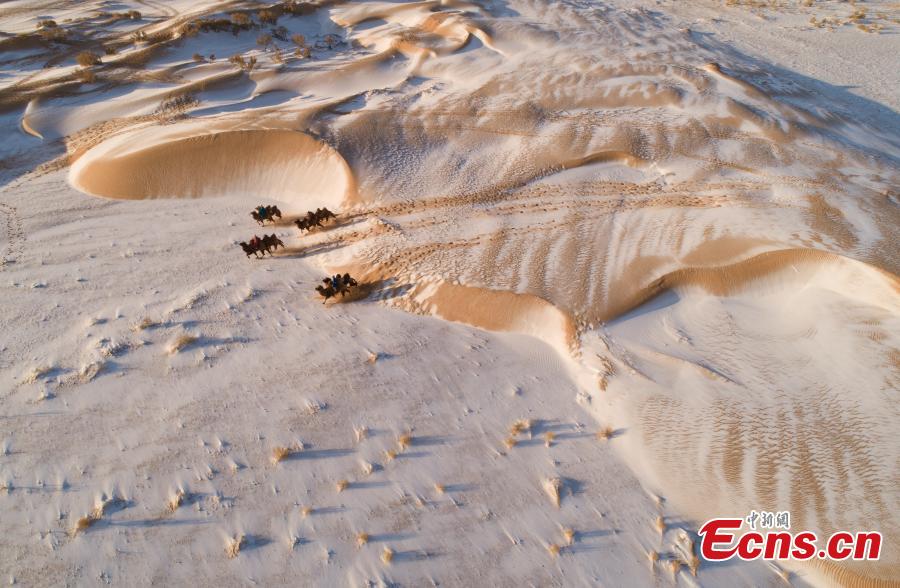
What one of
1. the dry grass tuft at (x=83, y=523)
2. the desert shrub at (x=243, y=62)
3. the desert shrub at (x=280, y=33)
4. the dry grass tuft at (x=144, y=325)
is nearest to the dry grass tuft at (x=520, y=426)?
the dry grass tuft at (x=83, y=523)

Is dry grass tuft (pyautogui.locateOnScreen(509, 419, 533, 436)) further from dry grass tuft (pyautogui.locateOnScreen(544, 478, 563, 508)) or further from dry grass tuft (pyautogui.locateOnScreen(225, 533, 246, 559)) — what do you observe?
dry grass tuft (pyautogui.locateOnScreen(225, 533, 246, 559))

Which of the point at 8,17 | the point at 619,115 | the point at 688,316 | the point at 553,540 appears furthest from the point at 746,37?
the point at 8,17

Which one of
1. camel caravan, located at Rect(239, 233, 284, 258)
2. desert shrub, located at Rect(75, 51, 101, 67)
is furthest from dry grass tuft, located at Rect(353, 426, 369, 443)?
desert shrub, located at Rect(75, 51, 101, 67)

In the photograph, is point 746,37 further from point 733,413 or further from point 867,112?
point 733,413

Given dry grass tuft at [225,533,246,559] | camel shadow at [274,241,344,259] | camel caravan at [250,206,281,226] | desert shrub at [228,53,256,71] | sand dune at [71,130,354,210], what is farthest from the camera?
desert shrub at [228,53,256,71]

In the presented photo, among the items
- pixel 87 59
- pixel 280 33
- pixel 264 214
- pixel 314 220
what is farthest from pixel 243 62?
pixel 314 220

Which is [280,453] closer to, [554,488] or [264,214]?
[554,488]
